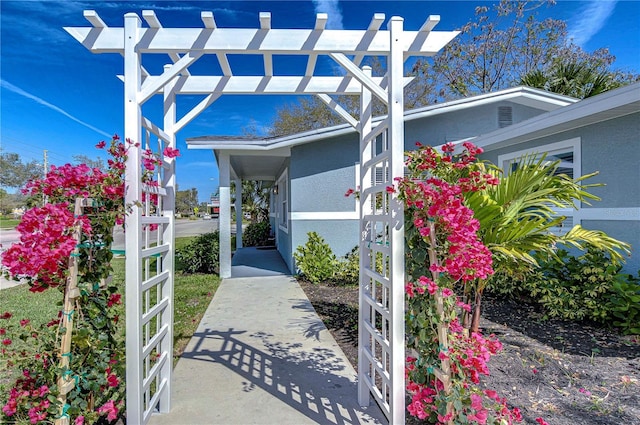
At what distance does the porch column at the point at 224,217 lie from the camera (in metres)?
8.03

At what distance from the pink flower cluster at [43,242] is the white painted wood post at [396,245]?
1734 millimetres

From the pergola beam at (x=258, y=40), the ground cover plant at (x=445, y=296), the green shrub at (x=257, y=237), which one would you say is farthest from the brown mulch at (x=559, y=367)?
the green shrub at (x=257, y=237)

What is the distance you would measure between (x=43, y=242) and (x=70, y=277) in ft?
0.81

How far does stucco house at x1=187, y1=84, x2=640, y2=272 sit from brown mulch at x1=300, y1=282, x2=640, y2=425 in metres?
1.74

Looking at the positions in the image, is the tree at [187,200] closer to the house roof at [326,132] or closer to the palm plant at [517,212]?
the house roof at [326,132]

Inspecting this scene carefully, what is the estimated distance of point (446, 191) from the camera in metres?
2.02

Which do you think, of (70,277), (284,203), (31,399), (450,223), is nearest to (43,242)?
(70,277)

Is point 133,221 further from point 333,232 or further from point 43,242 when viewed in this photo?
→ point 333,232

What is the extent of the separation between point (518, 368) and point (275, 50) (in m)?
3.36

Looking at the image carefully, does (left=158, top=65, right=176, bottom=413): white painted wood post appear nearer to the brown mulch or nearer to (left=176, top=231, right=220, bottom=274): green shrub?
the brown mulch

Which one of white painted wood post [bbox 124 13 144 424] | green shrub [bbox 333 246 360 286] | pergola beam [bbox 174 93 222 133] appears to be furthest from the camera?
green shrub [bbox 333 246 360 286]

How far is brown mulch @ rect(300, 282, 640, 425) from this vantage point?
2.68 metres

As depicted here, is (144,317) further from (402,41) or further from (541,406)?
(541,406)

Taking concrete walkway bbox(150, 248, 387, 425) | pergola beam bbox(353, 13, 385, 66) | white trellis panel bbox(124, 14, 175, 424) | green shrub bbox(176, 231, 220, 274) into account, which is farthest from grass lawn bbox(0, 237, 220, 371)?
pergola beam bbox(353, 13, 385, 66)
